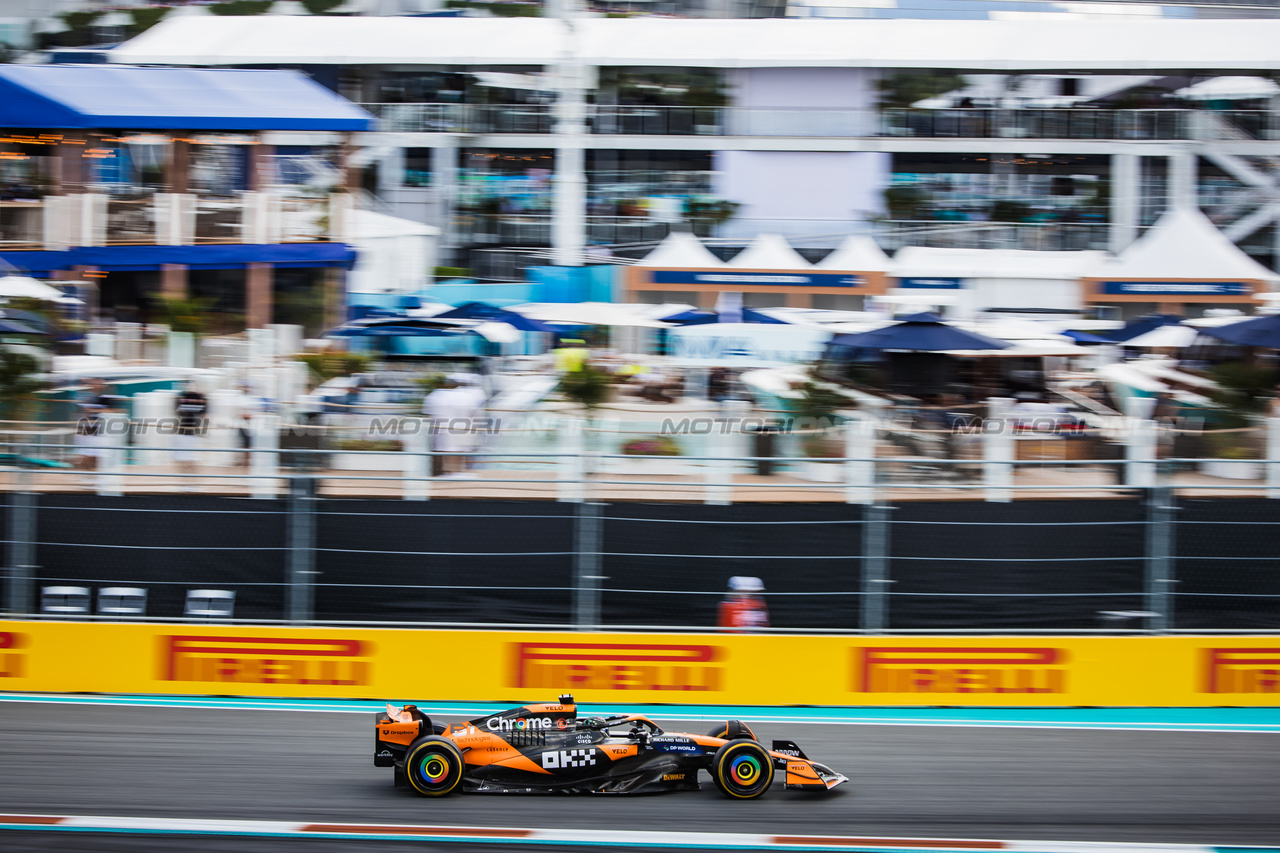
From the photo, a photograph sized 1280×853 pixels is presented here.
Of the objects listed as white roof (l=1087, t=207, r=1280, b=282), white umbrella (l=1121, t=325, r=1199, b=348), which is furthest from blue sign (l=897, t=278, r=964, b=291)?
white umbrella (l=1121, t=325, r=1199, b=348)

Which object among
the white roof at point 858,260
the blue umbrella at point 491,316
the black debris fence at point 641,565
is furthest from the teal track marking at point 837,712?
the white roof at point 858,260

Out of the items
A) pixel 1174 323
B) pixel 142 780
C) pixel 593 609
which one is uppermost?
pixel 1174 323

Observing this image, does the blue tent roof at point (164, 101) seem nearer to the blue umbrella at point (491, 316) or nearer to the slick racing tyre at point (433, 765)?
the blue umbrella at point (491, 316)

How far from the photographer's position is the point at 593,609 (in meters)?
9.87

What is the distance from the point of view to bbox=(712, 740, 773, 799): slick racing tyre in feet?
23.9

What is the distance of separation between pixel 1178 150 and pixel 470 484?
28.3 meters

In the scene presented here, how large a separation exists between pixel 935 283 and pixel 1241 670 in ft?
58.1

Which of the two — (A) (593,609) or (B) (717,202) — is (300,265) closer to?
(A) (593,609)

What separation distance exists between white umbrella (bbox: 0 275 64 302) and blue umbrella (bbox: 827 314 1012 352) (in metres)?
9.55

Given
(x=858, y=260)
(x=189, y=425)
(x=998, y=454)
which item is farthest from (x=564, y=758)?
(x=858, y=260)

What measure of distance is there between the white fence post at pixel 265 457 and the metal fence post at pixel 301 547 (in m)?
0.48


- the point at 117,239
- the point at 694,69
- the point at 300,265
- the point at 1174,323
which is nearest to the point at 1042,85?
the point at 694,69

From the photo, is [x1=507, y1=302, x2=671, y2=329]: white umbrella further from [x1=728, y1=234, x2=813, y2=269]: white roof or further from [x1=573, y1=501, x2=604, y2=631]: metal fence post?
[x1=573, y1=501, x2=604, y2=631]: metal fence post

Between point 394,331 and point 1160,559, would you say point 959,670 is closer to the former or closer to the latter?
point 1160,559
